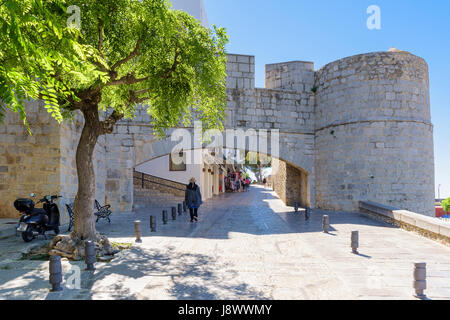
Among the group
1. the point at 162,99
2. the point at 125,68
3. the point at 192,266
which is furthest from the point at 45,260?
the point at 125,68

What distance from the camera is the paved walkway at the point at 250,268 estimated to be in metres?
3.98

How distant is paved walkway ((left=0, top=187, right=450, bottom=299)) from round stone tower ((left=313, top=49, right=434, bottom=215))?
16.5ft

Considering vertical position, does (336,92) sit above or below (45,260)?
above

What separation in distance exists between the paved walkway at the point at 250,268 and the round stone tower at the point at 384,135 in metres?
5.03

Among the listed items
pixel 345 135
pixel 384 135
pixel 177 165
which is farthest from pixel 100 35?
pixel 177 165

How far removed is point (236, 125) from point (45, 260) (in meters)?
10.2

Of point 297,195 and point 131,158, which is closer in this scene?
point 131,158

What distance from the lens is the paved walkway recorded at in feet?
13.0

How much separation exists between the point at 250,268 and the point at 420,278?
242cm

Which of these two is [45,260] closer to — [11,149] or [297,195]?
[11,149]

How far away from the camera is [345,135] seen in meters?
13.6

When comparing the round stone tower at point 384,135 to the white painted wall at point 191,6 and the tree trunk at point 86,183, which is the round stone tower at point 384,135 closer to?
the tree trunk at point 86,183

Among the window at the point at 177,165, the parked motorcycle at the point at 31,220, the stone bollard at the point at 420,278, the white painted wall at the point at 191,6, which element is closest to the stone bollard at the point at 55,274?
the parked motorcycle at the point at 31,220

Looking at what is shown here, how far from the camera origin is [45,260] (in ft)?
18.2
